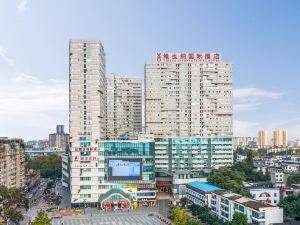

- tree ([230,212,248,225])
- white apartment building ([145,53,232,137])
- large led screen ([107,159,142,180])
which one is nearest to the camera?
tree ([230,212,248,225])

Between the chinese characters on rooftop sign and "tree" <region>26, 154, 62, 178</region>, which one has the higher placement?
the chinese characters on rooftop sign

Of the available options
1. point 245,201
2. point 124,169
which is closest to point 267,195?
point 245,201

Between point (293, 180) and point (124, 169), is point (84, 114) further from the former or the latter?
point (293, 180)

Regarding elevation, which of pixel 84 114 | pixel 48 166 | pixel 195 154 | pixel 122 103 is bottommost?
pixel 48 166

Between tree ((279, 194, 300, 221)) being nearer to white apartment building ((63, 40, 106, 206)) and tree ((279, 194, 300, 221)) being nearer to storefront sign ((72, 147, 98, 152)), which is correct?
white apartment building ((63, 40, 106, 206))

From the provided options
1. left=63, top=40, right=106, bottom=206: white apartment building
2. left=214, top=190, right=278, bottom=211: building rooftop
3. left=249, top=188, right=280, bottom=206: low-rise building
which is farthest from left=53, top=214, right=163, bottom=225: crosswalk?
left=249, top=188, right=280, bottom=206: low-rise building

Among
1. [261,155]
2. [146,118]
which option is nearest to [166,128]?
[146,118]

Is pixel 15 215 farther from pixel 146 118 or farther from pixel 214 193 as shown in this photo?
pixel 146 118
